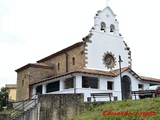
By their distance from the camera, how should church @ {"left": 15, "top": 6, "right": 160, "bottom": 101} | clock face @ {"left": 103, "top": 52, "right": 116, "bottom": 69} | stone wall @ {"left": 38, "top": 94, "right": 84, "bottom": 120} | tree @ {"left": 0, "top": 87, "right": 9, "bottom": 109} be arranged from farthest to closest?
tree @ {"left": 0, "top": 87, "right": 9, "bottom": 109}
clock face @ {"left": 103, "top": 52, "right": 116, "bottom": 69}
church @ {"left": 15, "top": 6, "right": 160, "bottom": 101}
stone wall @ {"left": 38, "top": 94, "right": 84, "bottom": 120}

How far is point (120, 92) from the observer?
1243 inches

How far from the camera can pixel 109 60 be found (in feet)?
114

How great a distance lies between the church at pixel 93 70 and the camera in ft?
99.8

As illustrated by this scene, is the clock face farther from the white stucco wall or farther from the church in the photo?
the white stucco wall

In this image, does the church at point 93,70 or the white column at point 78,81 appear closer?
the white column at point 78,81

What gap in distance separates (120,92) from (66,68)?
25.1ft

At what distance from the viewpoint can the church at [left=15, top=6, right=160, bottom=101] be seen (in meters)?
30.4

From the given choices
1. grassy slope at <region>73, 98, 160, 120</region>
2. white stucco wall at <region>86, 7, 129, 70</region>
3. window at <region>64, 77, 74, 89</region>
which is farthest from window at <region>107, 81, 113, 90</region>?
grassy slope at <region>73, 98, 160, 120</region>

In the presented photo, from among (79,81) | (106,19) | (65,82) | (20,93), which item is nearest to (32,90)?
(20,93)

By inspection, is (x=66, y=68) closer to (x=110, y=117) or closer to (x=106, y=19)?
(x=106, y=19)

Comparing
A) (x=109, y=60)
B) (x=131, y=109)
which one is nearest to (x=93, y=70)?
(x=109, y=60)

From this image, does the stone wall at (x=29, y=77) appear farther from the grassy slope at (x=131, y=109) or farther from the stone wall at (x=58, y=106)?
the grassy slope at (x=131, y=109)

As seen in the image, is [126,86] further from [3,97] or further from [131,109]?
[3,97]

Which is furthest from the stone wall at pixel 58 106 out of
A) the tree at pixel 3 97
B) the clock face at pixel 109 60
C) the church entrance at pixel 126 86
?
the tree at pixel 3 97
